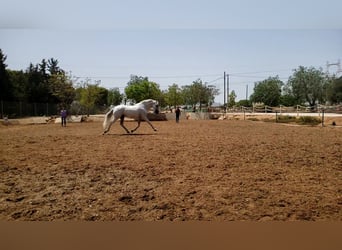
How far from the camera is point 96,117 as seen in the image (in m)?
16.0

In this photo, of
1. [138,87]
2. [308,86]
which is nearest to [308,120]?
[138,87]

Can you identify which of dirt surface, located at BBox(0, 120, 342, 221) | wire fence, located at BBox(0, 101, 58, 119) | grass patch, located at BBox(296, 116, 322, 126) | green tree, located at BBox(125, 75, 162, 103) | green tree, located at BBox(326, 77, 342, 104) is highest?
green tree, located at BBox(125, 75, 162, 103)

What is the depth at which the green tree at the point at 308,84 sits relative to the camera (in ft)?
11.0

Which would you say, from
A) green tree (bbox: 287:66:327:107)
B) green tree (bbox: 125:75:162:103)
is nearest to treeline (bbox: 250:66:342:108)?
green tree (bbox: 287:66:327:107)

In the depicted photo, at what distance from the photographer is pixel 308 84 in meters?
3.90

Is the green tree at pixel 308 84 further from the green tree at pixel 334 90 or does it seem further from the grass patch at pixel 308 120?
the grass patch at pixel 308 120

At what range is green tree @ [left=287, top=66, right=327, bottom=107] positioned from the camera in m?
3.35

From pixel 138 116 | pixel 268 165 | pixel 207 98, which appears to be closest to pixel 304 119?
pixel 138 116

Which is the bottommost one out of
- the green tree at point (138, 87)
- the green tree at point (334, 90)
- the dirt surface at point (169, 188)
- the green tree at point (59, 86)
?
the dirt surface at point (169, 188)

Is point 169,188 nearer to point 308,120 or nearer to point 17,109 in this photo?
point 17,109

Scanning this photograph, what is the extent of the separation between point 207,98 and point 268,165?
44.0m

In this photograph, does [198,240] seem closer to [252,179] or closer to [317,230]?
[317,230]

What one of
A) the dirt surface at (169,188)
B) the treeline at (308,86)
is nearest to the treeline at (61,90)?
the dirt surface at (169,188)

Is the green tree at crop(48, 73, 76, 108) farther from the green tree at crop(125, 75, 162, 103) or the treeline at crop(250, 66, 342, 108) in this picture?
the treeline at crop(250, 66, 342, 108)
